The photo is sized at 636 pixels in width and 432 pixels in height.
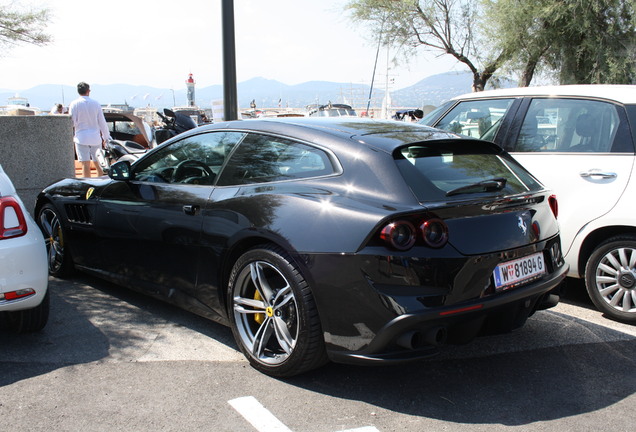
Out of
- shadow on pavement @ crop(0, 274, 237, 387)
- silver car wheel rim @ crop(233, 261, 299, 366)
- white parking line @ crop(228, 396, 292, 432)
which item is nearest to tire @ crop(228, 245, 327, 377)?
silver car wheel rim @ crop(233, 261, 299, 366)

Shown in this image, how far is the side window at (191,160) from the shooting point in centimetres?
409

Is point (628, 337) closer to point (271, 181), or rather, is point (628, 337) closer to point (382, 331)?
point (382, 331)

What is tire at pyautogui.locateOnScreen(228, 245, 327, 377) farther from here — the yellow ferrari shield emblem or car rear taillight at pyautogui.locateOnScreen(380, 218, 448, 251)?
the yellow ferrari shield emblem

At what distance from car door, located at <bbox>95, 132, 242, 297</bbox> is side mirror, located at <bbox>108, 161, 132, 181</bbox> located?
4cm

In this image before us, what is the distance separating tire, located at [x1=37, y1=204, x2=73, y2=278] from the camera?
5410 millimetres

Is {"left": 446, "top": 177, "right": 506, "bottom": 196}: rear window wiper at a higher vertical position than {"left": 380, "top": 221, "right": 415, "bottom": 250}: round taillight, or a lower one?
higher

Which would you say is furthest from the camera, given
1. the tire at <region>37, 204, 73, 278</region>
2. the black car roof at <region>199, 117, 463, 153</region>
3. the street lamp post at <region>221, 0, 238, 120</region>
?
the street lamp post at <region>221, 0, 238, 120</region>

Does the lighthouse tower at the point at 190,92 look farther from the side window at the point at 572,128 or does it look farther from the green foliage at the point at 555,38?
the side window at the point at 572,128

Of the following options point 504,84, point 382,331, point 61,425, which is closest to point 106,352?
point 61,425

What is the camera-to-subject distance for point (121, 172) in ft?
15.3

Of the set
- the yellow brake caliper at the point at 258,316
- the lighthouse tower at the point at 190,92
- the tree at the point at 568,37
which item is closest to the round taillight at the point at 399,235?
the yellow brake caliper at the point at 258,316

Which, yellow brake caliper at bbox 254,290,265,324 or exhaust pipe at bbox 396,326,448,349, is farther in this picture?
yellow brake caliper at bbox 254,290,265,324

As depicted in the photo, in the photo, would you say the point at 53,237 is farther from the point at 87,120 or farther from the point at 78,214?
the point at 87,120

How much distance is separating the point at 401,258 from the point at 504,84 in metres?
19.9
